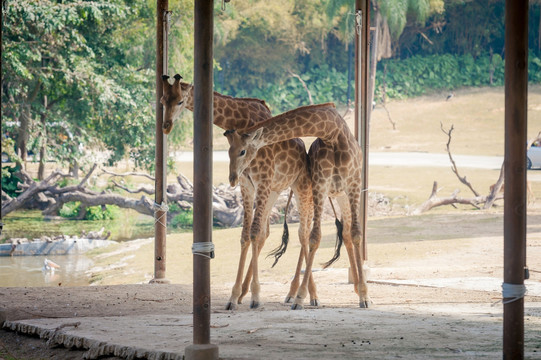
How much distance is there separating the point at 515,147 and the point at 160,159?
5.47 meters

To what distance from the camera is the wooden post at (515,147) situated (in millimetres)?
4332

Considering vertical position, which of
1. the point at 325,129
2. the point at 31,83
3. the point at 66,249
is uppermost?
the point at 31,83

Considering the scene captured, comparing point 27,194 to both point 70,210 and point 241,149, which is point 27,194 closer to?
point 70,210

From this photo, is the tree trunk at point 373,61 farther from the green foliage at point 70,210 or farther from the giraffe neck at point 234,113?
the giraffe neck at point 234,113

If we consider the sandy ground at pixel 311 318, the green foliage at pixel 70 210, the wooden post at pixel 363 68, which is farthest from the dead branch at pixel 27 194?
the wooden post at pixel 363 68

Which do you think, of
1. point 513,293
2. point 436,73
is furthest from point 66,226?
point 436,73

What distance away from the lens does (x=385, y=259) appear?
1238 cm

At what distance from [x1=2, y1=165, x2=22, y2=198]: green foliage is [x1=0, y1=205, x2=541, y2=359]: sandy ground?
10.4m

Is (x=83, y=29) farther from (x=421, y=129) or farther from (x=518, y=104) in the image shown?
(x=518, y=104)

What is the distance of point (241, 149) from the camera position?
6.95 metres

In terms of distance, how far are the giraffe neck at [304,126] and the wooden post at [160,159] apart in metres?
2.06

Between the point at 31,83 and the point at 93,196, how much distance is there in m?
3.33

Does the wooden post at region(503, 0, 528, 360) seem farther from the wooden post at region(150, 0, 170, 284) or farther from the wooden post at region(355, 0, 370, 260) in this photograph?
the wooden post at region(150, 0, 170, 284)

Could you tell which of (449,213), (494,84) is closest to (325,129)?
(449,213)
